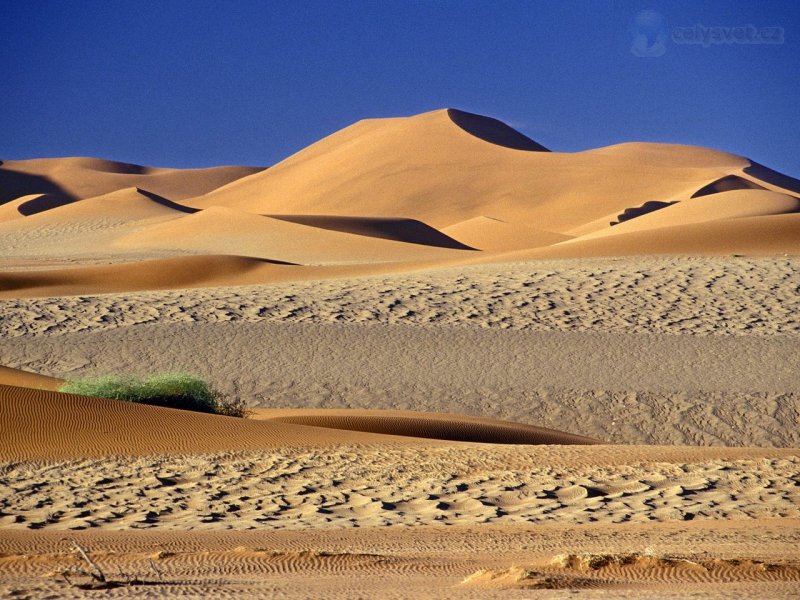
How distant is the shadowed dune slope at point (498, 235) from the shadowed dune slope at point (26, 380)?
176 feet

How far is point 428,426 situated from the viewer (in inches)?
546

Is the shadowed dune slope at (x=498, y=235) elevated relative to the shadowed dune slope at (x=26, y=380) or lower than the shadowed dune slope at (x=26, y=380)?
elevated

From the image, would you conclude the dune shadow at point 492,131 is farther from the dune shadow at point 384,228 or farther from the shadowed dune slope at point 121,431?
the shadowed dune slope at point 121,431

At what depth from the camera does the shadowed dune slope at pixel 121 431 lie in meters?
10.9

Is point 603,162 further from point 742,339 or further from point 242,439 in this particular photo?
point 242,439

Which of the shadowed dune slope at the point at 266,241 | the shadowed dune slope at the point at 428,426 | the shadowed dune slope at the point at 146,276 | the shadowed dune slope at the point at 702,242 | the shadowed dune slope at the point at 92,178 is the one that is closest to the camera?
the shadowed dune slope at the point at 428,426

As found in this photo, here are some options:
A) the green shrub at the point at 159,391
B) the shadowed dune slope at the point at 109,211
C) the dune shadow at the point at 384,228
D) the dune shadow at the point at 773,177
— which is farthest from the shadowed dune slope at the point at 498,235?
the green shrub at the point at 159,391

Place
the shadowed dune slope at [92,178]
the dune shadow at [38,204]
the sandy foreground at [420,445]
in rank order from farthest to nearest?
the shadowed dune slope at [92,178]
the dune shadow at [38,204]
the sandy foreground at [420,445]

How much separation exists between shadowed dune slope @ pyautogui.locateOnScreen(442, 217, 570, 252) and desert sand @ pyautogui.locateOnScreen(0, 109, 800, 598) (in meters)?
32.5

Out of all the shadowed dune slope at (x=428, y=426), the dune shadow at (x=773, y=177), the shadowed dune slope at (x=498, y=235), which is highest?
the dune shadow at (x=773, y=177)

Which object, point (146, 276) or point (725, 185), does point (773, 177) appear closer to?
point (725, 185)

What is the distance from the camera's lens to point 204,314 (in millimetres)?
22828

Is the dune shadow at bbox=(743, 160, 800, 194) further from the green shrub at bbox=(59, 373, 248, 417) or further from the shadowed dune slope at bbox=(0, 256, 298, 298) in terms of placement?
the green shrub at bbox=(59, 373, 248, 417)

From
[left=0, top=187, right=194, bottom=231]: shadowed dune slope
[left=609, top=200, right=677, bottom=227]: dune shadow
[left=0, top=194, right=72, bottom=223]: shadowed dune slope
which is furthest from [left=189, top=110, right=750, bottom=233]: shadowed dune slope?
[left=0, top=187, right=194, bottom=231]: shadowed dune slope
